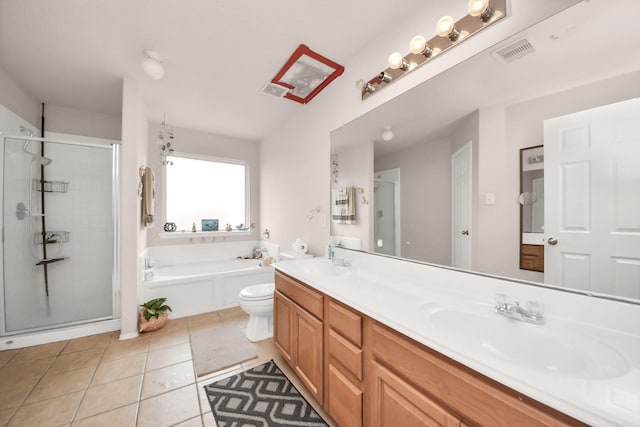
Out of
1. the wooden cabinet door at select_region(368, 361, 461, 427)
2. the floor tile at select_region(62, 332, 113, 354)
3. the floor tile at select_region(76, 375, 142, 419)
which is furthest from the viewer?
the floor tile at select_region(62, 332, 113, 354)

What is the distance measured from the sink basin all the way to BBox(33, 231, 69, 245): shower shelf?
373 centimetres

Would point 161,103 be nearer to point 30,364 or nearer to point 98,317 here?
point 98,317

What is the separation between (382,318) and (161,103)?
→ 3.30 meters

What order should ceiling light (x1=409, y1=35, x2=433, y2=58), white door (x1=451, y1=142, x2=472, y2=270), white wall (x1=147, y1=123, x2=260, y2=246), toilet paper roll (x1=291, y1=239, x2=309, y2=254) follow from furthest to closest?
white wall (x1=147, y1=123, x2=260, y2=246), toilet paper roll (x1=291, y1=239, x2=309, y2=254), ceiling light (x1=409, y1=35, x2=433, y2=58), white door (x1=451, y1=142, x2=472, y2=270)

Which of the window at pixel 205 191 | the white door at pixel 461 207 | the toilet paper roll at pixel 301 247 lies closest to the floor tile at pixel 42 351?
the window at pixel 205 191

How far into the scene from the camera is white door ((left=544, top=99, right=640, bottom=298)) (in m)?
0.76

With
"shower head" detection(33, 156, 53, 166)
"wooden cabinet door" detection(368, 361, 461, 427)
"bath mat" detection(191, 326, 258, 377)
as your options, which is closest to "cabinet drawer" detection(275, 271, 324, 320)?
"wooden cabinet door" detection(368, 361, 461, 427)

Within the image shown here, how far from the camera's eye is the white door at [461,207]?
3.92 feet

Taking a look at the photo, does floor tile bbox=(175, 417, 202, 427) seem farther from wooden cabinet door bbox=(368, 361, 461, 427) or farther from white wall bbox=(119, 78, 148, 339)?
white wall bbox=(119, 78, 148, 339)

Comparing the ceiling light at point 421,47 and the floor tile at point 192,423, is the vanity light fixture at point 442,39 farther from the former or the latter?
the floor tile at point 192,423

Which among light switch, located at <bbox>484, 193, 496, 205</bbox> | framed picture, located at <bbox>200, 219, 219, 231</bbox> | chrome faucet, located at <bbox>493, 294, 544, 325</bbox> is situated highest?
light switch, located at <bbox>484, 193, 496, 205</bbox>

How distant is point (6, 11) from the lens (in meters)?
1.52

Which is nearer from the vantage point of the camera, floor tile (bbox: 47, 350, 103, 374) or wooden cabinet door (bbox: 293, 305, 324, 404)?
wooden cabinet door (bbox: 293, 305, 324, 404)

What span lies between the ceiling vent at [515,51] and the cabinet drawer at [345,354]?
4.81 ft
